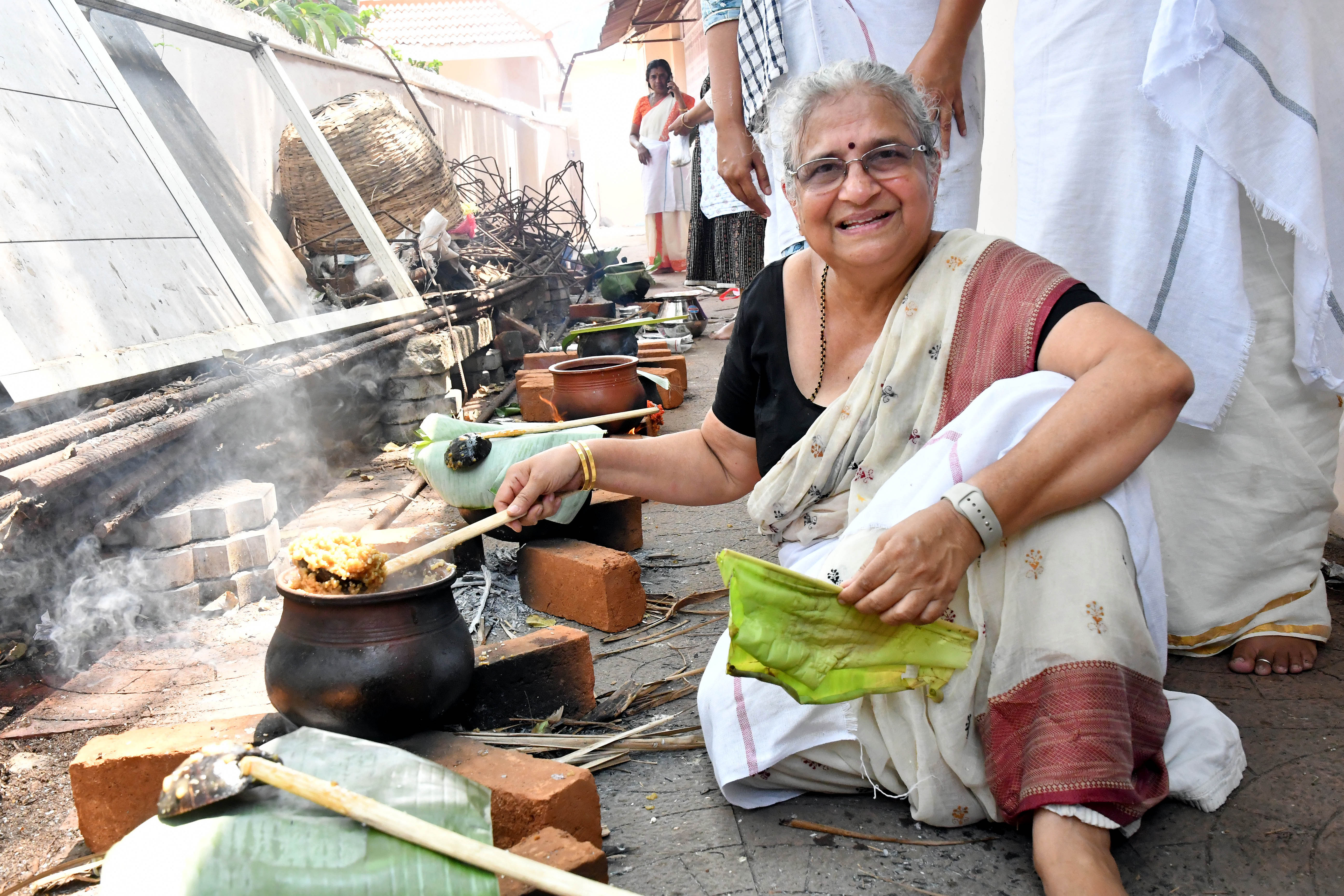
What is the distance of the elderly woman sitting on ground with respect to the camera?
1.59 meters

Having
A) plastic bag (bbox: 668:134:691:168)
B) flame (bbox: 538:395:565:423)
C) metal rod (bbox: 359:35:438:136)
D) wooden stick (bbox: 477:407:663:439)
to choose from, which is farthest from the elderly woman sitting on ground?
metal rod (bbox: 359:35:438:136)

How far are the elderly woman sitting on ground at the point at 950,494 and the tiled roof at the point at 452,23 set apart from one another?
2003 cm

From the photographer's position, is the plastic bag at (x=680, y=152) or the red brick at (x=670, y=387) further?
the plastic bag at (x=680, y=152)

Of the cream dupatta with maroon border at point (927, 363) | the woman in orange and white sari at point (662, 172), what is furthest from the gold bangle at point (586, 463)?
the woman in orange and white sari at point (662, 172)

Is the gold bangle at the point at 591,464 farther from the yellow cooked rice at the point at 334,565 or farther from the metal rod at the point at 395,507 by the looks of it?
the metal rod at the point at 395,507

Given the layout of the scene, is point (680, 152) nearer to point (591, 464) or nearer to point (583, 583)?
point (583, 583)

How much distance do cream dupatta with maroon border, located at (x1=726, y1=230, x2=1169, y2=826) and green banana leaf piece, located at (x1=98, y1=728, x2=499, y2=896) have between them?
27.9 inches

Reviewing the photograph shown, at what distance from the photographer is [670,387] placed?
18.7 ft

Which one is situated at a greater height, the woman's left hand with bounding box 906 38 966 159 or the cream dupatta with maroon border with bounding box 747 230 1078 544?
the woman's left hand with bounding box 906 38 966 159

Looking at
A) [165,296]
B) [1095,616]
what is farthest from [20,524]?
[1095,616]

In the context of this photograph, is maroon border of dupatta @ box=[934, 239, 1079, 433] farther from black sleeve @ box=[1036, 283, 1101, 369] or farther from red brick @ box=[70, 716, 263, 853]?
red brick @ box=[70, 716, 263, 853]

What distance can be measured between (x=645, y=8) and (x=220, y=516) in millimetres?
14584

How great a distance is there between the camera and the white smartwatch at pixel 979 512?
1599 millimetres

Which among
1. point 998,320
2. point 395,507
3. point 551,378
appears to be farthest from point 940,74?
point 551,378
